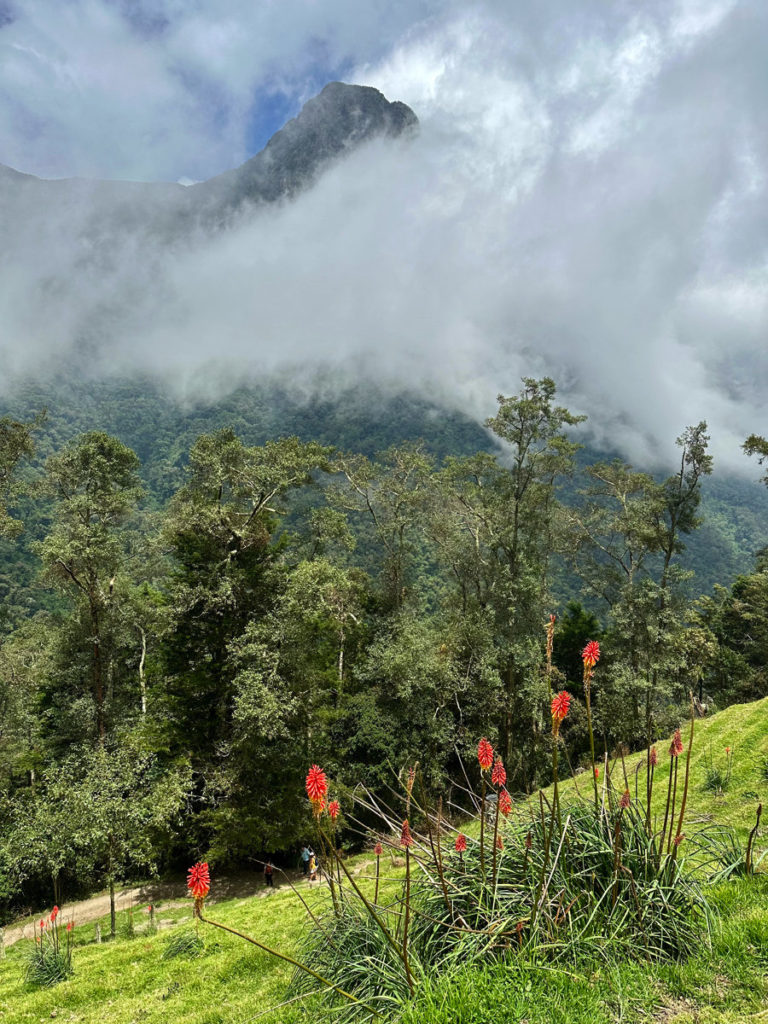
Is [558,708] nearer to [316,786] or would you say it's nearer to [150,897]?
[316,786]

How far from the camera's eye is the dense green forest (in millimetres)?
16766

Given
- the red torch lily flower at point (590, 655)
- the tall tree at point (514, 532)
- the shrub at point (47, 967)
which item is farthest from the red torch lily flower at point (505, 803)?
the tall tree at point (514, 532)

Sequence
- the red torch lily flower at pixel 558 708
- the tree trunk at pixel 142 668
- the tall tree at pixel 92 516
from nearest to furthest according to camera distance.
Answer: the red torch lily flower at pixel 558 708 → the tall tree at pixel 92 516 → the tree trunk at pixel 142 668

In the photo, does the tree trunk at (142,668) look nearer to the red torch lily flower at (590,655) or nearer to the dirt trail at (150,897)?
the dirt trail at (150,897)

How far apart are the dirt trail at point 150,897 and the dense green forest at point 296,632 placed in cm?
81

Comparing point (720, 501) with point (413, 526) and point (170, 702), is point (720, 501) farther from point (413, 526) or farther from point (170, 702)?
point (170, 702)

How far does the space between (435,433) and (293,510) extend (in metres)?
78.9

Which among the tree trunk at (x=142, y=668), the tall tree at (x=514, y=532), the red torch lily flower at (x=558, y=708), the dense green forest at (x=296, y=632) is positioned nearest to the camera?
the red torch lily flower at (x=558, y=708)

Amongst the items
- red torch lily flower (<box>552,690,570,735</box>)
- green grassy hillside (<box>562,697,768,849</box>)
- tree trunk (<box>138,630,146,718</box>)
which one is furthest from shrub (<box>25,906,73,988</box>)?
tree trunk (<box>138,630,146,718</box>)

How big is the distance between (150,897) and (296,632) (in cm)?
927

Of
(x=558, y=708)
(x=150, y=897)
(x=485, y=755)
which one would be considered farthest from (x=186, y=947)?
(x=150, y=897)

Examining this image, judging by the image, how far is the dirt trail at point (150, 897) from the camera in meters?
15.4

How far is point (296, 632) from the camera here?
17844 millimetres

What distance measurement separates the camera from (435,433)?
333ft
